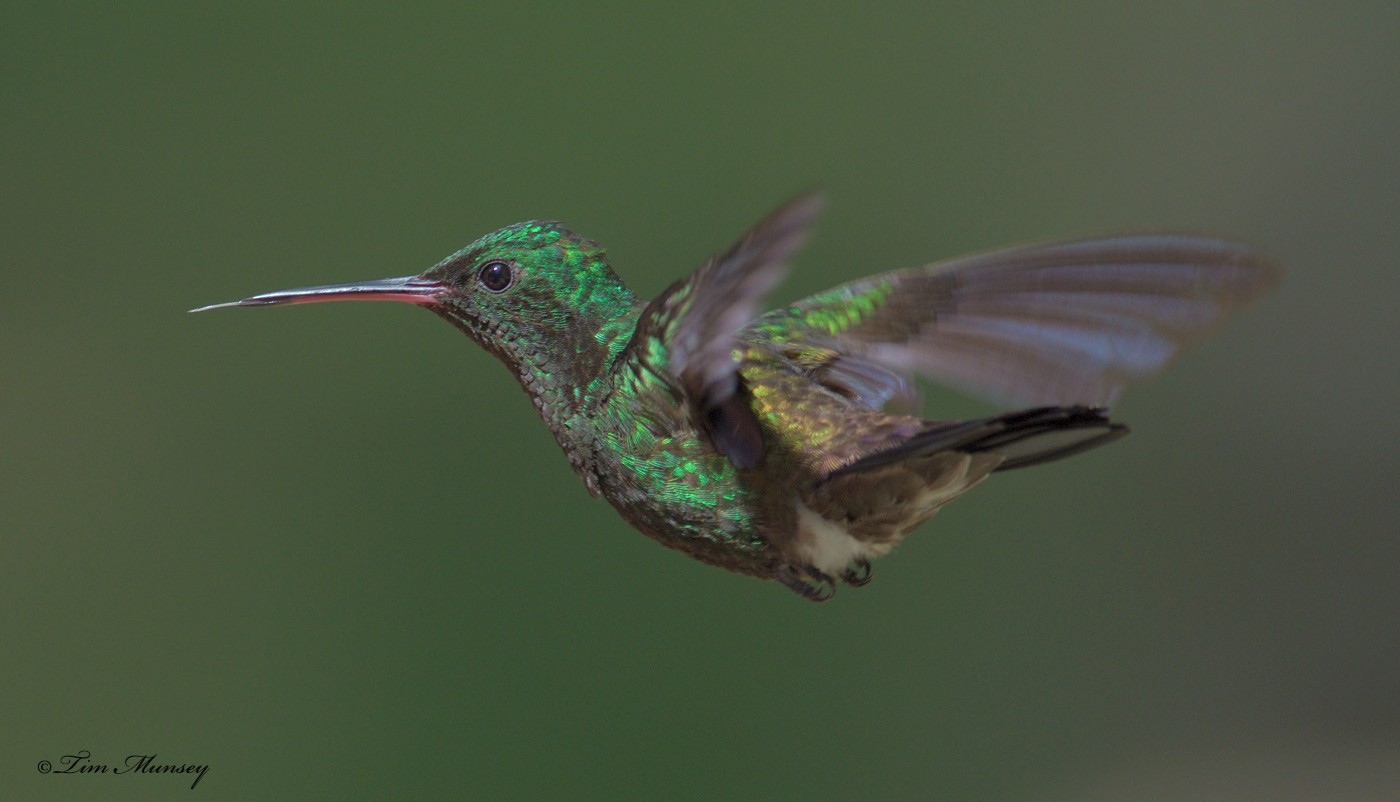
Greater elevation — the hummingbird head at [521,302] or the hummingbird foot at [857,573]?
the hummingbird head at [521,302]

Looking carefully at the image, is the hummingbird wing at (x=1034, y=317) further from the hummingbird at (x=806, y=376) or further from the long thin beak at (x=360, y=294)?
the long thin beak at (x=360, y=294)

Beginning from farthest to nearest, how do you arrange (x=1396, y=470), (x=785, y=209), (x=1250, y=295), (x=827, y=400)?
(x=1396, y=470), (x=827, y=400), (x=1250, y=295), (x=785, y=209)

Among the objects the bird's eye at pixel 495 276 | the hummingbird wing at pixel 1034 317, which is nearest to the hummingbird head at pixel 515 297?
the bird's eye at pixel 495 276

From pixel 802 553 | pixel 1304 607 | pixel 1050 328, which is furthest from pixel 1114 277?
pixel 1304 607

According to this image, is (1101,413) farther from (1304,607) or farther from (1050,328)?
(1304,607)

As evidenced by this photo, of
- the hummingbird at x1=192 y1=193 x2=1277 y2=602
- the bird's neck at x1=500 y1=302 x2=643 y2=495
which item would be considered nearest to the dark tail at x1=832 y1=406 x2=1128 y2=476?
the hummingbird at x1=192 y1=193 x2=1277 y2=602

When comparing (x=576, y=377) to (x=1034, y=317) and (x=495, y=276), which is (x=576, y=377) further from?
(x=1034, y=317)
